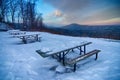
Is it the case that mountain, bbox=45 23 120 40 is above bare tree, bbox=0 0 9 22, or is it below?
below

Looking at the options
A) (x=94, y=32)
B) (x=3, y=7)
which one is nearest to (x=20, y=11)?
(x=3, y=7)

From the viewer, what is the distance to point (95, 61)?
5.66m

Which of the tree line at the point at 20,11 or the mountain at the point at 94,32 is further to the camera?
the tree line at the point at 20,11

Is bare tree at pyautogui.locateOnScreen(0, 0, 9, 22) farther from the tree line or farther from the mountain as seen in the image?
the mountain

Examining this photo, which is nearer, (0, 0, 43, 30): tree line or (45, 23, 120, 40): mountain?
(45, 23, 120, 40): mountain

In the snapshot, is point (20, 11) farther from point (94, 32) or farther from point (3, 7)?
point (94, 32)

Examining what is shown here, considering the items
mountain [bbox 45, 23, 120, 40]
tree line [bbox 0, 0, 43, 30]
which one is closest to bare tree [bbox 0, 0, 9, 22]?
tree line [bbox 0, 0, 43, 30]

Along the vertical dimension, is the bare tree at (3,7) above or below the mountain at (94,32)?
above

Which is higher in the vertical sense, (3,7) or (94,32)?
(3,7)

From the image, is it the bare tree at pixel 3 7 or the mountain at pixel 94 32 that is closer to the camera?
the mountain at pixel 94 32

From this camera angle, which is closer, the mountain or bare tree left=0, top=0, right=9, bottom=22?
the mountain

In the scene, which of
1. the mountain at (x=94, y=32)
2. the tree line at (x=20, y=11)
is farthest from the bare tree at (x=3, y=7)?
the mountain at (x=94, y=32)

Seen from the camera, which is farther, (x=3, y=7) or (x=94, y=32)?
(x=3, y=7)

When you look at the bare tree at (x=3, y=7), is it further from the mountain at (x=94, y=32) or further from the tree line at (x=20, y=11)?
the mountain at (x=94, y=32)
